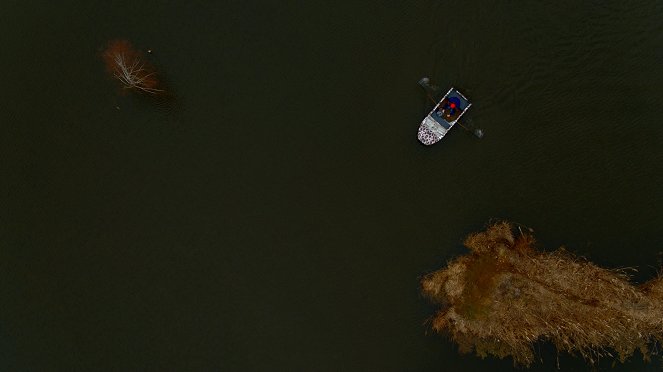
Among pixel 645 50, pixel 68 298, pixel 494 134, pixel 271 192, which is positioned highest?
pixel 645 50

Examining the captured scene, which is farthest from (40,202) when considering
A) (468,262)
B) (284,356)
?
(468,262)

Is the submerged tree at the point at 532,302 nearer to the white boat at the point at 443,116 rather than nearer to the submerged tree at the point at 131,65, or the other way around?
the white boat at the point at 443,116

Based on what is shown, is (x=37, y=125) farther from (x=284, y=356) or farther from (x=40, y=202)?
(x=284, y=356)

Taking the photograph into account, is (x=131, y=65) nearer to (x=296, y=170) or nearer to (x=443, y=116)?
(x=296, y=170)

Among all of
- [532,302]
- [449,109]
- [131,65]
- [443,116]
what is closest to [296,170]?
[443,116]

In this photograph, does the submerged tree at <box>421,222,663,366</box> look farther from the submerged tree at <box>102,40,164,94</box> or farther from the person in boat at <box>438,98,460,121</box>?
the submerged tree at <box>102,40,164,94</box>

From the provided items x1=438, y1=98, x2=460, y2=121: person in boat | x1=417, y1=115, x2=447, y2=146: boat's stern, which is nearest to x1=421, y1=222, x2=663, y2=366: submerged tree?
x1=417, y1=115, x2=447, y2=146: boat's stern

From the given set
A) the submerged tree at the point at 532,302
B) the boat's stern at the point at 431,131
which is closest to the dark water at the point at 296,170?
the boat's stern at the point at 431,131
